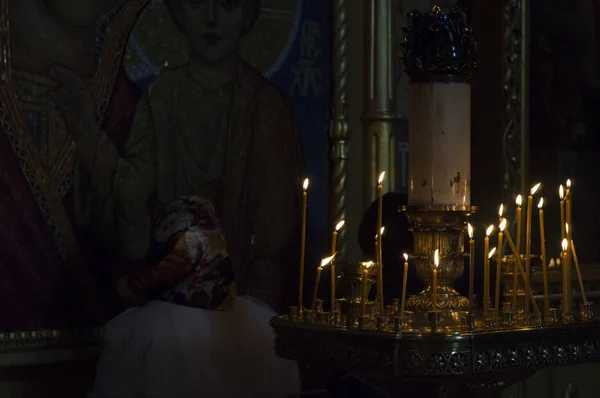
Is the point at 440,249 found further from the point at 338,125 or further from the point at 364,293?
the point at 338,125

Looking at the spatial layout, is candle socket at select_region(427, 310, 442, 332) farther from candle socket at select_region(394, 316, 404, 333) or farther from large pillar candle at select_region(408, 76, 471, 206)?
large pillar candle at select_region(408, 76, 471, 206)

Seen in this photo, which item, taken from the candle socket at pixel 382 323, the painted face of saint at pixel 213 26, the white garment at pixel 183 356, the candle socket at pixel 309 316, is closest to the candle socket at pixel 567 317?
the candle socket at pixel 382 323

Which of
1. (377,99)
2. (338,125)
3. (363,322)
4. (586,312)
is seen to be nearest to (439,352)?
(363,322)

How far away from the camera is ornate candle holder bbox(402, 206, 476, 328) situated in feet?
6.86

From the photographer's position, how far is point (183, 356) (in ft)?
11.1

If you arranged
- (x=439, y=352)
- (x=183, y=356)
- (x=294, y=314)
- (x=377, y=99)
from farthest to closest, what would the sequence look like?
1. (x=377, y=99)
2. (x=183, y=356)
3. (x=294, y=314)
4. (x=439, y=352)

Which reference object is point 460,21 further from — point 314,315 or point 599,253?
point 599,253

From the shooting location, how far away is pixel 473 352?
190cm

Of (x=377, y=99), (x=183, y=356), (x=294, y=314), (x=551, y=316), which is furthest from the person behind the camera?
(x=377, y=99)

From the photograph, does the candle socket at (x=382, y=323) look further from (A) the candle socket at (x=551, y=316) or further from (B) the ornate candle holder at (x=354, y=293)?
(A) the candle socket at (x=551, y=316)

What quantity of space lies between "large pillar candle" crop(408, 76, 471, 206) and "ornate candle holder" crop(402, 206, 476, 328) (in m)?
0.02

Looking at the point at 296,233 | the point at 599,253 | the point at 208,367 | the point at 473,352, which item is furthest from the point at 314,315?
the point at 599,253

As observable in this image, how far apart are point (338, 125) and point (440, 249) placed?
7.86 ft

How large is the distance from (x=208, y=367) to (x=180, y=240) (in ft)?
1.30
